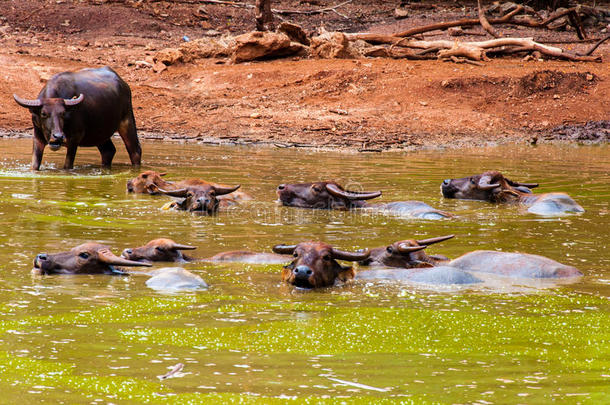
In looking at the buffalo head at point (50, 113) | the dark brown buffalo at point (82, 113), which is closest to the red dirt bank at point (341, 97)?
the dark brown buffalo at point (82, 113)

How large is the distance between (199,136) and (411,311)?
48.2 feet

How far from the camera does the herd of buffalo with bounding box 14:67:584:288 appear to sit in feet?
22.6

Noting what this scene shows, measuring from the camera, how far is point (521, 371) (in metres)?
4.54

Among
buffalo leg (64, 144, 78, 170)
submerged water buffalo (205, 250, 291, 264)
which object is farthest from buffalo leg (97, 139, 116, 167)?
submerged water buffalo (205, 250, 291, 264)

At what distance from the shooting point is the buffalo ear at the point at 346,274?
698 centimetres

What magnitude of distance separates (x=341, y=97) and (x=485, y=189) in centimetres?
1047

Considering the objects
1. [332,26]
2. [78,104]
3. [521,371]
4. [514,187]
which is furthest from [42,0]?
[521,371]

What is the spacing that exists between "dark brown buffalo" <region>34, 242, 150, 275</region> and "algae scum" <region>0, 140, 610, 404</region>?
144mm

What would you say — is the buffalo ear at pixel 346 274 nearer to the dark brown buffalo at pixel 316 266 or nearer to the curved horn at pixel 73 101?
the dark brown buffalo at pixel 316 266

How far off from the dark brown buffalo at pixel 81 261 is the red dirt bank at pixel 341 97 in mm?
12031

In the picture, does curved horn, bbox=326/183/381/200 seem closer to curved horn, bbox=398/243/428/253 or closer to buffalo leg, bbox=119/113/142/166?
curved horn, bbox=398/243/428/253

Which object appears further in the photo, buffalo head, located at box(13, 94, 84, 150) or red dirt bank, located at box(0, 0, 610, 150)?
red dirt bank, located at box(0, 0, 610, 150)

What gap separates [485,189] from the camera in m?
12.0

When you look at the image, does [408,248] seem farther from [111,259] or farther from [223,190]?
[223,190]
